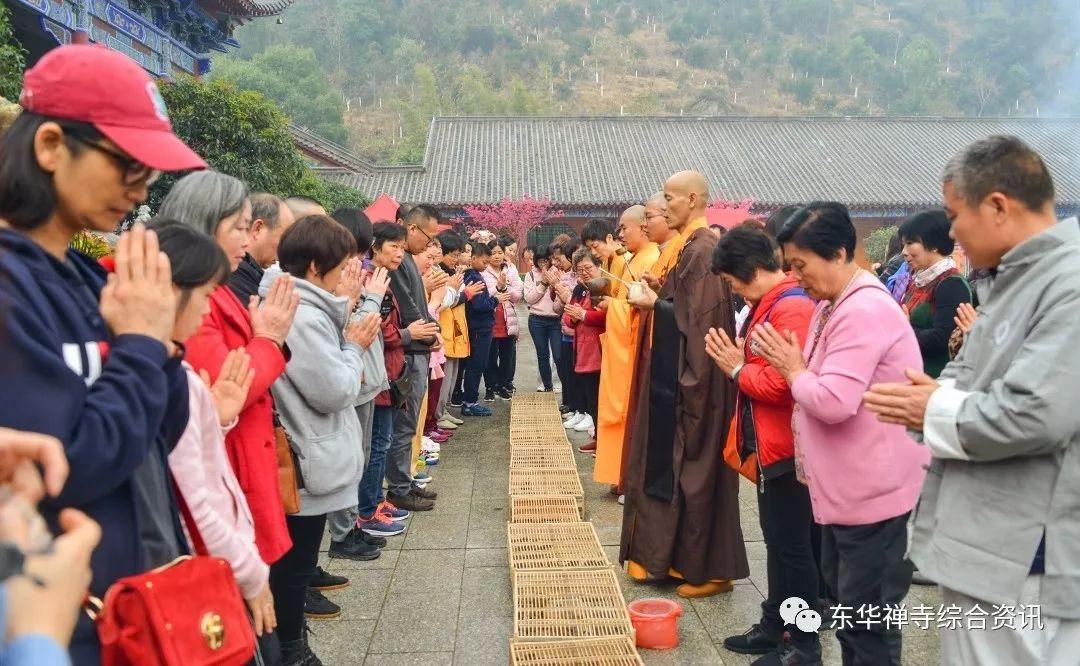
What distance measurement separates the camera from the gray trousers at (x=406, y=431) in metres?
4.84

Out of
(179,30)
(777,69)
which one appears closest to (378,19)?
(777,69)

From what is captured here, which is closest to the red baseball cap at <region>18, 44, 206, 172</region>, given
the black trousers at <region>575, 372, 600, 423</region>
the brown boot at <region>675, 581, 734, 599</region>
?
the brown boot at <region>675, 581, 734, 599</region>

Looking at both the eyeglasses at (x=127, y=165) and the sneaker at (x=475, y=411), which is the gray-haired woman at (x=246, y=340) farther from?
the sneaker at (x=475, y=411)

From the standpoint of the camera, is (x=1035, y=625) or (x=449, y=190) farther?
(x=449, y=190)

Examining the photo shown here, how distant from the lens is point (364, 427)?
4.07 metres

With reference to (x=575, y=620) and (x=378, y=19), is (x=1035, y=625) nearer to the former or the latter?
(x=575, y=620)

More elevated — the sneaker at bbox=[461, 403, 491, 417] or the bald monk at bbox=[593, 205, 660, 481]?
the bald monk at bbox=[593, 205, 660, 481]

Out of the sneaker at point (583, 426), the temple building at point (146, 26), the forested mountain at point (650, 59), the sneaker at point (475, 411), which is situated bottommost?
the sneaker at point (475, 411)

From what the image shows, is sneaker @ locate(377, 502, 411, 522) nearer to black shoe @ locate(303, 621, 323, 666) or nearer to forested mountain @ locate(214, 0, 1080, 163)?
black shoe @ locate(303, 621, 323, 666)

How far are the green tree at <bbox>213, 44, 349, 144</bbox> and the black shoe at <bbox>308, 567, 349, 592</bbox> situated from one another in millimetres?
46996

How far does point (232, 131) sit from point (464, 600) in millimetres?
8059

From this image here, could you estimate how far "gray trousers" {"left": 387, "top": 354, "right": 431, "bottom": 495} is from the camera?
4.84 metres

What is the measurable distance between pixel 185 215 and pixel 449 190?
24.3 metres

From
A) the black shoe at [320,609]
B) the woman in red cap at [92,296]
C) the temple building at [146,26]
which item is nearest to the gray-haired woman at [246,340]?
the woman in red cap at [92,296]
